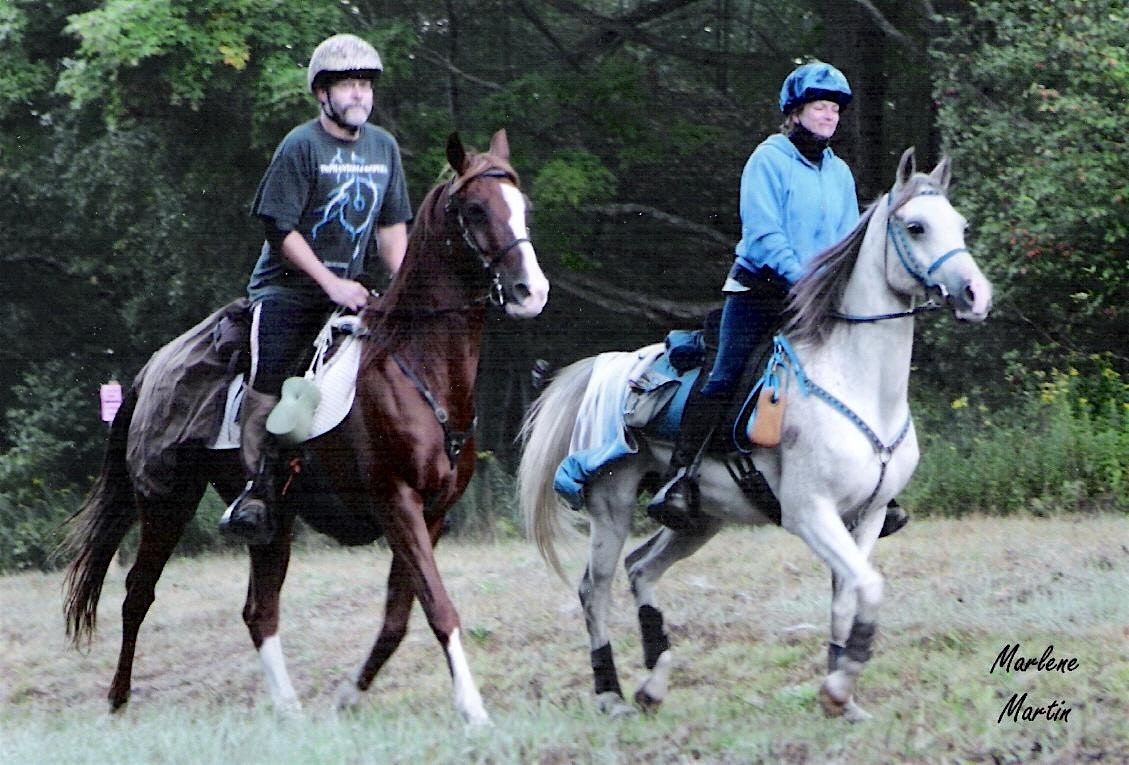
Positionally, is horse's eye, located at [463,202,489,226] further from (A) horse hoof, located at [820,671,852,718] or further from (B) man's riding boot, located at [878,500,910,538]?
(A) horse hoof, located at [820,671,852,718]

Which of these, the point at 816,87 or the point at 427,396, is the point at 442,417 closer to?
the point at 427,396

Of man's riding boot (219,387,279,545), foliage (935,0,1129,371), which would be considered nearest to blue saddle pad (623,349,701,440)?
man's riding boot (219,387,279,545)

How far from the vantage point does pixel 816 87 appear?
7.50m

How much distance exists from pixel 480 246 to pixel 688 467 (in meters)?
1.52

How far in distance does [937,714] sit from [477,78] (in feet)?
43.7

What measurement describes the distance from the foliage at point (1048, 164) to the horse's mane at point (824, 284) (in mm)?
7014

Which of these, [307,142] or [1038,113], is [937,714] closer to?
[307,142]

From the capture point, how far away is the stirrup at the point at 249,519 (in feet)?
24.9

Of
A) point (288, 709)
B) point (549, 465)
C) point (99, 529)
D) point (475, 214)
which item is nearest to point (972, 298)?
point (475, 214)

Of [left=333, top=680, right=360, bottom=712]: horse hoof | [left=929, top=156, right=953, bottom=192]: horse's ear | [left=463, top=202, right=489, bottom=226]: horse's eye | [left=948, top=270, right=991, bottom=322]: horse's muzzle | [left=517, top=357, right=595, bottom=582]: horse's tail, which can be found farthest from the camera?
[left=517, top=357, right=595, bottom=582]: horse's tail

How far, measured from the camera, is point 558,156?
18.1m

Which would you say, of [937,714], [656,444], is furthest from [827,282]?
[937,714]
